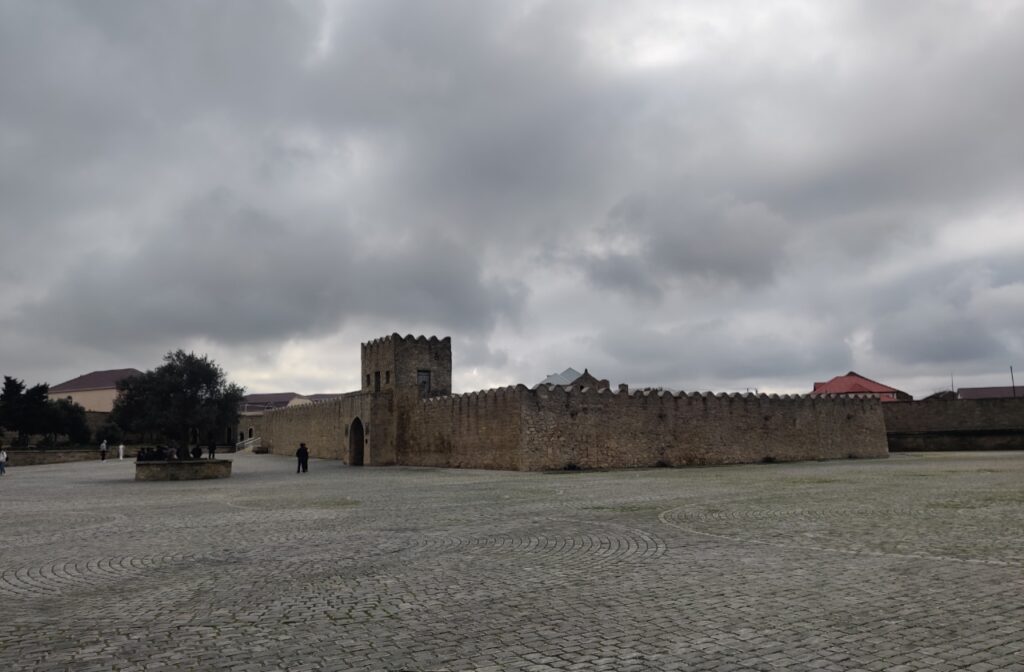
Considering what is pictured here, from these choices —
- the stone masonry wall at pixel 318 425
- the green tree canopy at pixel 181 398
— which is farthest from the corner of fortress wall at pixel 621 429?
the green tree canopy at pixel 181 398

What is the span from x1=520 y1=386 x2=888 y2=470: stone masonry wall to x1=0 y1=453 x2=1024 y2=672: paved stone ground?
47.3 feet

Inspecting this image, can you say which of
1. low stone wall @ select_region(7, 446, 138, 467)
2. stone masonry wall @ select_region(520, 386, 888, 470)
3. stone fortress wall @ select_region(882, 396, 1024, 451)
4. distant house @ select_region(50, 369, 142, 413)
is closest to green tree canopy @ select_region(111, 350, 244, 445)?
stone masonry wall @ select_region(520, 386, 888, 470)

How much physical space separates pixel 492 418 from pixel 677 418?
319 inches

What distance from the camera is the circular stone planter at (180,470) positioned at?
2536 centimetres

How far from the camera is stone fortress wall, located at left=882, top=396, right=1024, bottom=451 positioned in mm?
45812

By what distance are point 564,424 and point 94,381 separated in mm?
95118

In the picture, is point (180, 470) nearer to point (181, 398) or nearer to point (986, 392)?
Result: point (181, 398)

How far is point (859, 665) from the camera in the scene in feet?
14.0

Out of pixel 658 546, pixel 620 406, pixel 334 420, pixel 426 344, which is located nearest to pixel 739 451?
pixel 620 406

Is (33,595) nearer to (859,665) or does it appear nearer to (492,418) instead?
(859,665)

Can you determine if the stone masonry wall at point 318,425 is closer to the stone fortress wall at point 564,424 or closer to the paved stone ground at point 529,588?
the stone fortress wall at point 564,424

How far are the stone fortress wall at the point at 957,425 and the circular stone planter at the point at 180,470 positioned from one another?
42436mm

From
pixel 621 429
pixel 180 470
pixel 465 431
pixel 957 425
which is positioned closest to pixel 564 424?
pixel 621 429

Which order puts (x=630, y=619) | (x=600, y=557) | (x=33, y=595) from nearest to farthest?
(x=630, y=619) < (x=33, y=595) < (x=600, y=557)
